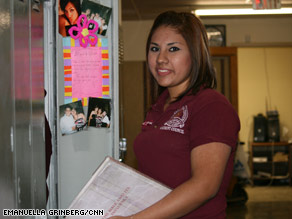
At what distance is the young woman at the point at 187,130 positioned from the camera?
1116 mm

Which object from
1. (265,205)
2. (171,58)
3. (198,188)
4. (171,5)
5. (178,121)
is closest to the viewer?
(198,188)

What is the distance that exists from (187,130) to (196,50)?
0.27 m

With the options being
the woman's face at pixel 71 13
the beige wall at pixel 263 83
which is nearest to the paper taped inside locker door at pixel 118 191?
the woman's face at pixel 71 13

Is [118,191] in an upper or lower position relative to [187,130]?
lower

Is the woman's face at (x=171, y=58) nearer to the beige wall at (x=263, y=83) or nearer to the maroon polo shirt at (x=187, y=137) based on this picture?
the maroon polo shirt at (x=187, y=137)

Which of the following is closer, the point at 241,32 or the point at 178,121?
the point at 178,121

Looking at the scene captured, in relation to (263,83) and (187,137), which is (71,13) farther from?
(263,83)

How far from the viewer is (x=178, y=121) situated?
4.03 ft

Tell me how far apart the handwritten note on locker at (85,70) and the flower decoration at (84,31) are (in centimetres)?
2

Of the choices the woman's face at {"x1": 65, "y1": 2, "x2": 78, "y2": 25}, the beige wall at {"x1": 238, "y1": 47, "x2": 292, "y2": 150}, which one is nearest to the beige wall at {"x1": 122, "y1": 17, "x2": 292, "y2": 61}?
the beige wall at {"x1": 238, "y1": 47, "x2": 292, "y2": 150}

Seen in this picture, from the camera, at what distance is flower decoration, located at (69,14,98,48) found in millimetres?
1839

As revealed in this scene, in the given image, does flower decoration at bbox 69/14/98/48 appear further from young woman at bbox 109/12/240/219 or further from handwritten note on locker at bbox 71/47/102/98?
young woman at bbox 109/12/240/219

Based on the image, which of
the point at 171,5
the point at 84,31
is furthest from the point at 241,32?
the point at 84,31

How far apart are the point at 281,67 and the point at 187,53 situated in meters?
8.03
